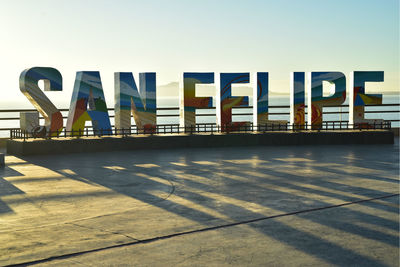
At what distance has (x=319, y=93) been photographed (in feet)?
93.5

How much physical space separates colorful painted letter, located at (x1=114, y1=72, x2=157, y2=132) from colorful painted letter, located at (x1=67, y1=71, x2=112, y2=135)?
0.79 metres

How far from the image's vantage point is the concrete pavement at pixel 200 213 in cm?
829

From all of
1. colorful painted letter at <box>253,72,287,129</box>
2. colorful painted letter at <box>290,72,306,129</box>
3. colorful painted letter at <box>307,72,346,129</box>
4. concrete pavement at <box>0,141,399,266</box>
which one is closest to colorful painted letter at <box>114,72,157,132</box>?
colorful painted letter at <box>253,72,287,129</box>

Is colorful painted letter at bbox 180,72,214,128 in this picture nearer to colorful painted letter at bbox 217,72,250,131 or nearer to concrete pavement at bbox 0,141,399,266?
colorful painted letter at bbox 217,72,250,131

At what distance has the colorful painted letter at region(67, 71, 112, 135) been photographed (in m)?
24.9

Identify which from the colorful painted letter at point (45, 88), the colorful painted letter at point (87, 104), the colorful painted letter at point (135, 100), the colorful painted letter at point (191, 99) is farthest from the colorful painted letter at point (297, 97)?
the colorful painted letter at point (45, 88)

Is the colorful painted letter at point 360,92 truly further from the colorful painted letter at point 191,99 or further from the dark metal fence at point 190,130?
the colorful painted letter at point 191,99

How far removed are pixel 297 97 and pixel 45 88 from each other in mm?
13047

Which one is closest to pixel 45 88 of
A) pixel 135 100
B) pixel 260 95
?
pixel 135 100

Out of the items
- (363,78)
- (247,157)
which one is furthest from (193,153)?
(363,78)

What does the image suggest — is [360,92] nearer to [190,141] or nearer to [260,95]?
[260,95]

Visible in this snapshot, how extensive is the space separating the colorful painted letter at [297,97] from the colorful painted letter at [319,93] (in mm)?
437

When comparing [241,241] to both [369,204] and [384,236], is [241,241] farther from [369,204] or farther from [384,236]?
[369,204]

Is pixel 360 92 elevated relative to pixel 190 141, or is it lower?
elevated
